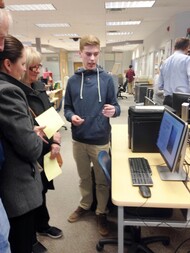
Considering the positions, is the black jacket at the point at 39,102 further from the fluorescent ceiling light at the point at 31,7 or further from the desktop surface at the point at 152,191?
the fluorescent ceiling light at the point at 31,7

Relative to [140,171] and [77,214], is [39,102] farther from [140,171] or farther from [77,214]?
[77,214]

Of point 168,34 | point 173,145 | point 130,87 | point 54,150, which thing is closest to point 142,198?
point 173,145

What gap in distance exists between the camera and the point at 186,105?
2.04 meters

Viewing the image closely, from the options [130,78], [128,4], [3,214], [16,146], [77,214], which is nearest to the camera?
[3,214]

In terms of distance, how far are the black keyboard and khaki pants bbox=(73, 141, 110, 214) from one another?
331 mm

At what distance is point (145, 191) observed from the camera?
4.13 feet

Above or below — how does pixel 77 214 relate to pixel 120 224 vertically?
below

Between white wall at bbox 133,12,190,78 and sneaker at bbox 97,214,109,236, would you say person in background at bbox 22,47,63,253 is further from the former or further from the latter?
white wall at bbox 133,12,190,78

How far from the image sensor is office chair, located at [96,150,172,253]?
55.8 inches

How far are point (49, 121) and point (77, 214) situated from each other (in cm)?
112

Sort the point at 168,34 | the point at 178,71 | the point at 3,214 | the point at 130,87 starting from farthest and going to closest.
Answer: the point at 130,87 < the point at 168,34 < the point at 178,71 < the point at 3,214

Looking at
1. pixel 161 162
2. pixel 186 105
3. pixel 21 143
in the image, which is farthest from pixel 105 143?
pixel 21 143

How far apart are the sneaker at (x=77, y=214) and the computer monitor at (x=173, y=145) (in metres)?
0.98

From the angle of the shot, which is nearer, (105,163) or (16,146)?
(16,146)
